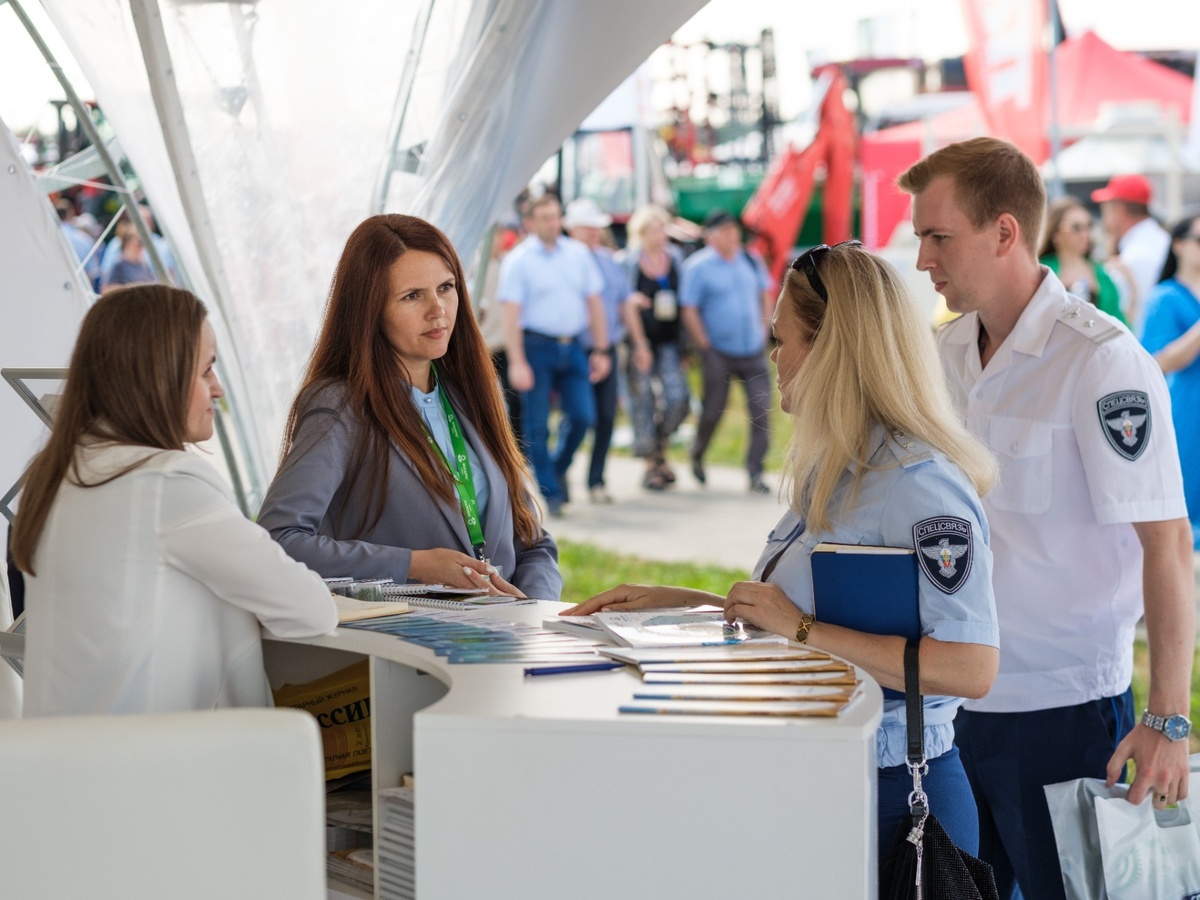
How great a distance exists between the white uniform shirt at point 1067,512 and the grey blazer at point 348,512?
2.96ft

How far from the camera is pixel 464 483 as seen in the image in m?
2.75

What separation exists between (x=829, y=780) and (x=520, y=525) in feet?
4.81

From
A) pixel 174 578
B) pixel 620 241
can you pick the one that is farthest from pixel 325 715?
pixel 620 241

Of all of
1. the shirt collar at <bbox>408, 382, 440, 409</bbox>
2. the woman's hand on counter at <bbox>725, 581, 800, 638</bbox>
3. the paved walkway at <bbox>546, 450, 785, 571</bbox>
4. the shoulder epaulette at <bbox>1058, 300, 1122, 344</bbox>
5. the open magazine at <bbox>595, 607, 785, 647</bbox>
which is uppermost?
the shoulder epaulette at <bbox>1058, 300, 1122, 344</bbox>

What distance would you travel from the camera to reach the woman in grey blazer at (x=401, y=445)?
2.54m

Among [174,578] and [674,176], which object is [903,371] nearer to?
[174,578]

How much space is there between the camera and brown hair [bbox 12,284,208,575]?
6.29 feet

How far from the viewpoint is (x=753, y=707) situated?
1607 millimetres

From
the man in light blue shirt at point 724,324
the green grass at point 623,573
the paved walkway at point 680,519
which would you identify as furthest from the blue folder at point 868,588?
the man in light blue shirt at point 724,324

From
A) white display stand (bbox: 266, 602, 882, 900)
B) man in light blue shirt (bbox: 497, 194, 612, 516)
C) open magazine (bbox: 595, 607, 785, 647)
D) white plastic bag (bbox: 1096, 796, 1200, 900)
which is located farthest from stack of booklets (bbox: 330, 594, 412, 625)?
man in light blue shirt (bbox: 497, 194, 612, 516)

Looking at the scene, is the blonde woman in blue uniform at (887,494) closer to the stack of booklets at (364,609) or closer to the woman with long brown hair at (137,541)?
the stack of booklets at (364,609)

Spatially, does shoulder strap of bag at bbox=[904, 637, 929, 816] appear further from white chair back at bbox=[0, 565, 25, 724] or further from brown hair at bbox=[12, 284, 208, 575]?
white chair back at bbox=[0, 565, 25, 724]

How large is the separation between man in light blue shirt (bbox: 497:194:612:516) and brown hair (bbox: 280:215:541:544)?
5290 mm

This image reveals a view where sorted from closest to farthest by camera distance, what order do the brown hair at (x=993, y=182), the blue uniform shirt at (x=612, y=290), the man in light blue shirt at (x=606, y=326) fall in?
the brown hair at (x=993, y=182) < the man in light blue shirt at (x=606, y=326) < the blue uniform shirt at (x=612, y=290)
